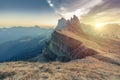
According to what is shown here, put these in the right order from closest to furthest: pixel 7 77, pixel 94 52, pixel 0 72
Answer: pixel 7 77 → pixel 0 72 → pixel 94 52

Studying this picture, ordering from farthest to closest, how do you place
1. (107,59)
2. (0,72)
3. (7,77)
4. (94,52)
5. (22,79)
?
(94,52)
(107,59)
(0,72)
(7,77)
(22,79)

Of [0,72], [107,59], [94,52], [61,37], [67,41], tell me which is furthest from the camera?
[61,37]

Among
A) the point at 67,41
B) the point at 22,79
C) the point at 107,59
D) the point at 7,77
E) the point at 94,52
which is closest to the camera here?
the point at 22,79

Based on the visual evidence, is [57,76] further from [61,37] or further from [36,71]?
[61,37]

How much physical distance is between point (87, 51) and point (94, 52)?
5.10 meters

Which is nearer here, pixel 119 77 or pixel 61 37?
pixel 119 77

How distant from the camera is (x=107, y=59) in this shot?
4058 inches

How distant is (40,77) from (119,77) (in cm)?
2457

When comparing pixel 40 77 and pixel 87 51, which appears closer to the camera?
pixel 40 77

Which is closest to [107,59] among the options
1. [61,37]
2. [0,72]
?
[0,72]

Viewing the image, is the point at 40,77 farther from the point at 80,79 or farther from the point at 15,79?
the point at 80,79

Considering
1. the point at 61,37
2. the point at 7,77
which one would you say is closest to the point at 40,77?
the point at 7,77

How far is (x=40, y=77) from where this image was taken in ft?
163

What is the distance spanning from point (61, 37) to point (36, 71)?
5171 inches
